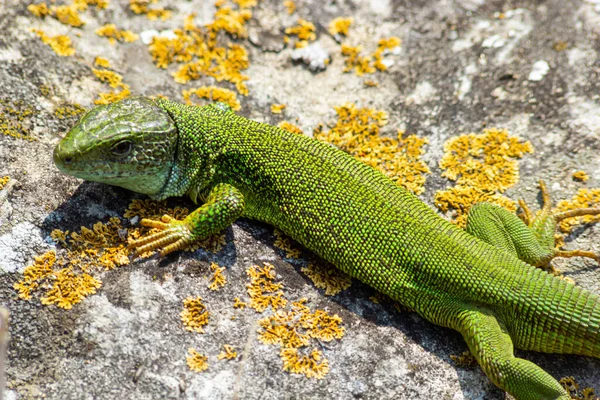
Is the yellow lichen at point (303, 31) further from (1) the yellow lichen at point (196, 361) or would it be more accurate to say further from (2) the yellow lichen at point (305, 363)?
(1) the yellow lichen at point (196, 361)

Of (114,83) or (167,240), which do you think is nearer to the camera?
(167,240)

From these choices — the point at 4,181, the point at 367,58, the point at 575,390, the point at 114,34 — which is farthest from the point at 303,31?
the point at 575,390

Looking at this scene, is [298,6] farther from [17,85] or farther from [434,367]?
[434,367]

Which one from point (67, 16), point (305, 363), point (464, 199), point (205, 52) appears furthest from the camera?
point (205, 52)

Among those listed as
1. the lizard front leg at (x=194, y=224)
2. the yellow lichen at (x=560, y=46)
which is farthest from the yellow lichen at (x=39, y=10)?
the yellow lichen at (x=560, y=46)

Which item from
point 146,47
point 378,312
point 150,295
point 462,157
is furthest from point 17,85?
point 462,157

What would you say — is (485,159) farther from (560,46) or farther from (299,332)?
(299,332)
